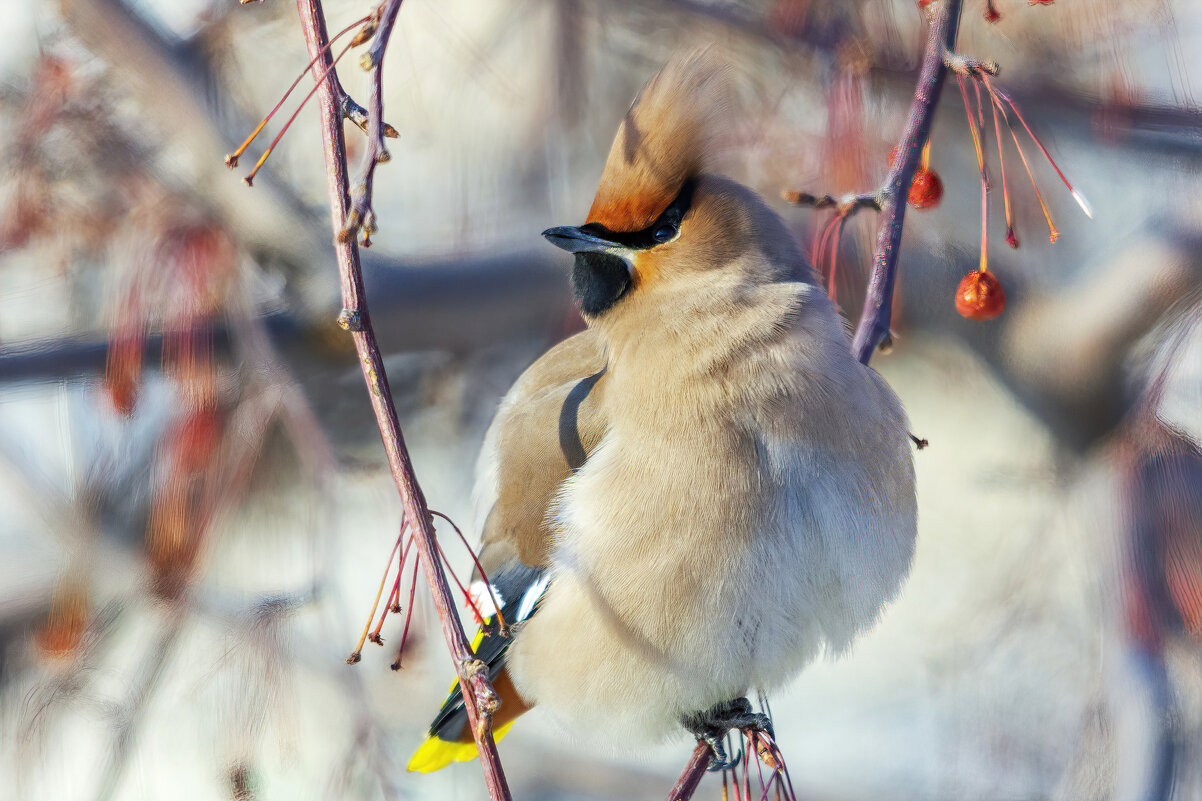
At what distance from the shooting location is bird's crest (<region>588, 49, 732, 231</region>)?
1585 millimetres

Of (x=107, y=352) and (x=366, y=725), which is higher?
(x=107, y=352)

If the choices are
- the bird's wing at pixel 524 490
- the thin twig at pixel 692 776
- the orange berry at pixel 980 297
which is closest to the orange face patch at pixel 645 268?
the bird's wing at pixel 524 490

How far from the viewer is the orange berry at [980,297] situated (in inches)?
76.5

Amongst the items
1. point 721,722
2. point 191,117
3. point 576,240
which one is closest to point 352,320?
point 576,240

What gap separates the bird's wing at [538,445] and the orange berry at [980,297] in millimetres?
691

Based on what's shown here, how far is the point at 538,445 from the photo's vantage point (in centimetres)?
192

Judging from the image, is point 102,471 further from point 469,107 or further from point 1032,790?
point 1032,790

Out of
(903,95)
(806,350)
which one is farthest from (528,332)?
(806,350)

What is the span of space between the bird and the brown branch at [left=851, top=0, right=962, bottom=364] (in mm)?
155

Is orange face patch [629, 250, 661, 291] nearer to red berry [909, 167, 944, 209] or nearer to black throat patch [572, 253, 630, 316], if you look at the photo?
black throat patch [572, 253, 630, 316]

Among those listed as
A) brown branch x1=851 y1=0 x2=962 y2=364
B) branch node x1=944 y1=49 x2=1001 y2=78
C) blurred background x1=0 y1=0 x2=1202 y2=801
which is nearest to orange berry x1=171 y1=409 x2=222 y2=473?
blurred background x1=0 y1=0 x2=1202 y2=801

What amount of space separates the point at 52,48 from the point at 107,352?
82 cm

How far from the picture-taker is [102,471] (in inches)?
104

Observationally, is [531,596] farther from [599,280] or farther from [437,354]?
[437,354]
